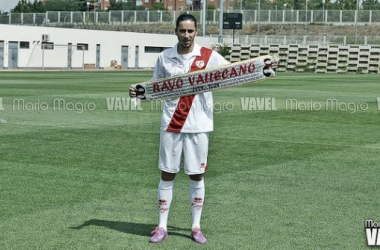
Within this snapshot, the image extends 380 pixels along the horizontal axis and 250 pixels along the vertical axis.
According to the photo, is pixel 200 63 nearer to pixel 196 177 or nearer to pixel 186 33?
pixel 186 33

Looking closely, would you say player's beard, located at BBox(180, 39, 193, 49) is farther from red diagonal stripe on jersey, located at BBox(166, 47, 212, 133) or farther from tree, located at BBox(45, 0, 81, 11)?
tree, located at BBox(45, 0, 81, 11)

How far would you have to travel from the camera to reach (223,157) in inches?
493

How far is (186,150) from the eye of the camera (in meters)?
7.14

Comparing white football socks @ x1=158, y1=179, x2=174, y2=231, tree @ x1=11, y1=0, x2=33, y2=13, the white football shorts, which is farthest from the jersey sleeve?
tree @ x1=11, y1=0, x2=33, y2=13

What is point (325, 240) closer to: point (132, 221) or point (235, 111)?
point (132, 221)

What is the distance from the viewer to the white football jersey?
7.09 metres

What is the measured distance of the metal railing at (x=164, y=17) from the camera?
86938 millimetres

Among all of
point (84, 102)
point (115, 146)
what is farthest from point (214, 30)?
point (115, 146)

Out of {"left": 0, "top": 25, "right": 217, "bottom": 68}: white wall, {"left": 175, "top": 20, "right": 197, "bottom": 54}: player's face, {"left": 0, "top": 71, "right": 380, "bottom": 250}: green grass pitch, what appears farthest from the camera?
{"left": 0, "top": 25, "right": 217, "bottom": 68}: white wall

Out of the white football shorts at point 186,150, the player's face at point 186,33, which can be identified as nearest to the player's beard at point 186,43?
the player's face at point 186,33

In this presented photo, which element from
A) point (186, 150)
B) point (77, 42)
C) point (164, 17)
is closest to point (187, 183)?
point (186, 150)

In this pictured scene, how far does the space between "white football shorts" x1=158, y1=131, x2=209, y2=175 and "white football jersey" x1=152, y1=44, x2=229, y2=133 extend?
6 centimetres

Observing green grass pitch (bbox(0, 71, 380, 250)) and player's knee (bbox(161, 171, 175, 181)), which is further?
green grass pitch (bbox(0, 71, 380, 250))

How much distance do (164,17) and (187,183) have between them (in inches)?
3484
